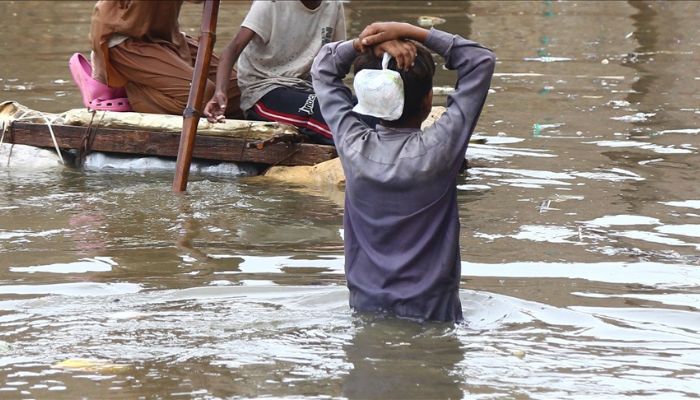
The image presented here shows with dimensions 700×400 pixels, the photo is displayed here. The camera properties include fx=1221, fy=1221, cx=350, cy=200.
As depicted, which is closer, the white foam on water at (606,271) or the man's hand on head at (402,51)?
the man's hand on head at (402,51)

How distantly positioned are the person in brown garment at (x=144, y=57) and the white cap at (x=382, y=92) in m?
3.47

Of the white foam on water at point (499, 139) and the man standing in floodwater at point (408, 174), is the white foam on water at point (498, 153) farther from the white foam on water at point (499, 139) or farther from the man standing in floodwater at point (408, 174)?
the man standing in floodwater at point (408, 174)

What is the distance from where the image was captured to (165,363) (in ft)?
13.3

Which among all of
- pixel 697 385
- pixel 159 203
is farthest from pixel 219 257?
pixel 697 385

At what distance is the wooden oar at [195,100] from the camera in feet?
22.3

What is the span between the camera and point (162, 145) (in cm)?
733

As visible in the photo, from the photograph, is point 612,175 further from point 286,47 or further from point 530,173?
point 286,47

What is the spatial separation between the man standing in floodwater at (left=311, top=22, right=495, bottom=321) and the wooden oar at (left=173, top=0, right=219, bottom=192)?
2.63m

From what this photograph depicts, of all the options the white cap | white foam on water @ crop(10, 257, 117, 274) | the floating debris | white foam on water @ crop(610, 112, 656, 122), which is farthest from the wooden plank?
the floating debris

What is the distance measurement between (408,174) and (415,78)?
321 mm

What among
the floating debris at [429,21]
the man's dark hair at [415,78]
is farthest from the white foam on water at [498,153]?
the floating debris at [429,21]

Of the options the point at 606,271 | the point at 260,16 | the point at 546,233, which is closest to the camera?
the point at 606,271

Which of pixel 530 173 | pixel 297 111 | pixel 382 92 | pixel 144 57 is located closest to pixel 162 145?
pixel 144 57

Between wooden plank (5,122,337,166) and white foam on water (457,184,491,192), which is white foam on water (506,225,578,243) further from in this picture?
wooden plank (5,122,337,166)
